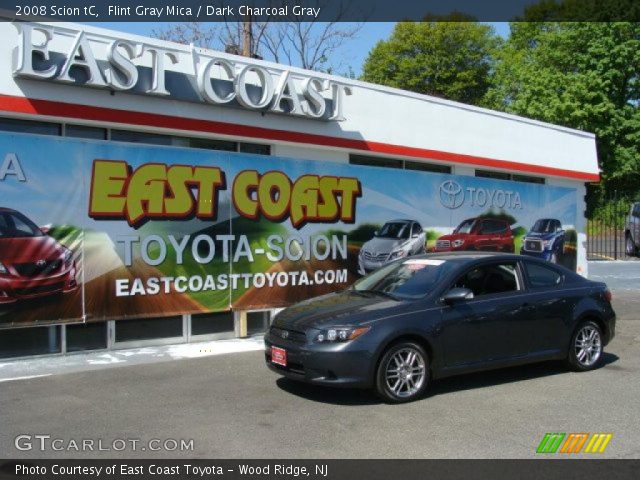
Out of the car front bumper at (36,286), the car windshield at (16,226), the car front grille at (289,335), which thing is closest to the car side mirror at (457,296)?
the car front grille at (289,335)

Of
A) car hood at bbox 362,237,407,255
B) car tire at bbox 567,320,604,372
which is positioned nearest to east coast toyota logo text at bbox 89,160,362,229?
car hood at bbox 362,237,407,255

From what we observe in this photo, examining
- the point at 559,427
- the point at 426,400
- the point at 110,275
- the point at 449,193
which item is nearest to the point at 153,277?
the point at 110,275

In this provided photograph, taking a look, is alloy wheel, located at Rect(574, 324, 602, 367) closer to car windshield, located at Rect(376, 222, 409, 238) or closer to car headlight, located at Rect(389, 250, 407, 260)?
car headlight, located at Rect(389, 250, 407, 260)

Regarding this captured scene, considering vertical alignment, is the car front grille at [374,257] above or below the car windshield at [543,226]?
below

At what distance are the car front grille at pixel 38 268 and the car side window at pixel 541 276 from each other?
6.16 m

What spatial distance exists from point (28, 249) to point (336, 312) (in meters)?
4.47

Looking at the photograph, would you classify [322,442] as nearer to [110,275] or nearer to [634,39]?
[110,275]

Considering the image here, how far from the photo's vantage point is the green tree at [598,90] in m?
31.5

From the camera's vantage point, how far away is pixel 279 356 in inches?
279

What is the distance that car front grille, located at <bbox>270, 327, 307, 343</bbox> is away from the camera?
22.7 feet

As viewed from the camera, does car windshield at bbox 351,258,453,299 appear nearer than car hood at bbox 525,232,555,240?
Yes

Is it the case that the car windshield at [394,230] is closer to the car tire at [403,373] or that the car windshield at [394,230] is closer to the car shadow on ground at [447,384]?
the car shadow on ground at [447,384]

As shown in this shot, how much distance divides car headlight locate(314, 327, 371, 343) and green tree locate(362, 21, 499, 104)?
4147 centimetres

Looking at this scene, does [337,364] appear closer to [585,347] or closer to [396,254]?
[585,347]
